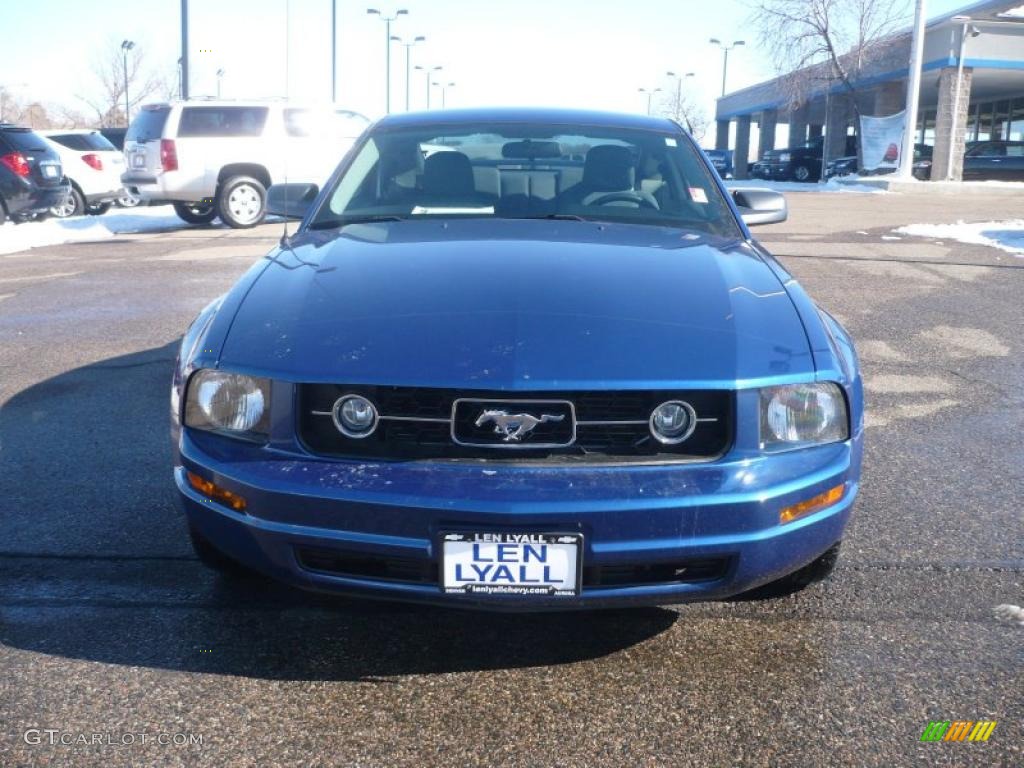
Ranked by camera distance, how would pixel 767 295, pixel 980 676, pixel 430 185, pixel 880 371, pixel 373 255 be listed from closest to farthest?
1. pixel 980 676
2. pixel 767 295
3. pixel 373 255
4. pixel 430 185
5. pixel 880 371

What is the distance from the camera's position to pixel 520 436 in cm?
249

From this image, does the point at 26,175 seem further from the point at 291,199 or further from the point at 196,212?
the point at 291,199

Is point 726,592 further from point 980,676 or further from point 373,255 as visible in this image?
point 373,255

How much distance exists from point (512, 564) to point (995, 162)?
39.5 m

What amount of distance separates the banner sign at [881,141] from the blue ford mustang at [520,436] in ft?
98.2

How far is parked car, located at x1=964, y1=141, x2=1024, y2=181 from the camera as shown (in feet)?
120

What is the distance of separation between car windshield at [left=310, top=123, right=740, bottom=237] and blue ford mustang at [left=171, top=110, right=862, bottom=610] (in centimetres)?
92

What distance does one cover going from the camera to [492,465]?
2443mm

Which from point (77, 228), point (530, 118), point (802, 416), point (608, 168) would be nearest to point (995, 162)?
point (77, 228)

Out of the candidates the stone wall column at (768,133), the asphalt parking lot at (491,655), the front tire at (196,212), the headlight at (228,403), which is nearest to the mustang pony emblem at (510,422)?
the headlight at (228,403)

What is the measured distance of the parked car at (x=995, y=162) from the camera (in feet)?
120

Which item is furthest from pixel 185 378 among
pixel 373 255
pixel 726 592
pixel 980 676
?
pixel 980 676

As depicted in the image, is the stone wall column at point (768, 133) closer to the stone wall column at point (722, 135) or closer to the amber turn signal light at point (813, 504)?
the stone wall column at point (722, 135)

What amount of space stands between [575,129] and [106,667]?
2.82 metres
